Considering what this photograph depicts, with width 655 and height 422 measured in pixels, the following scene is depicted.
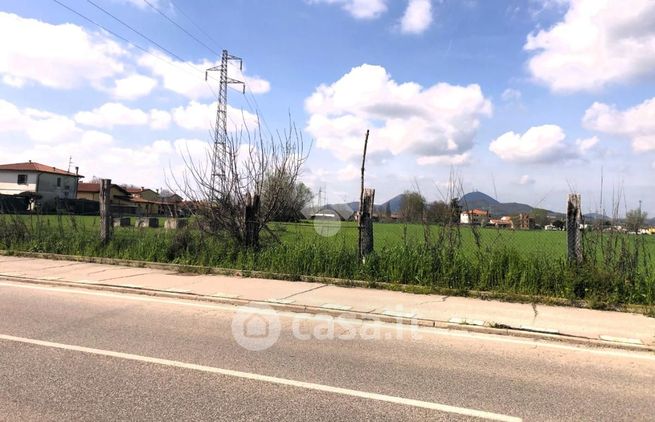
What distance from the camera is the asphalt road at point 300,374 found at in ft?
13.9

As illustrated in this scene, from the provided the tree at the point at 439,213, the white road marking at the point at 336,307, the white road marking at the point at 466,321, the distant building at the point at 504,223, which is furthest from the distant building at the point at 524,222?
the white road marking at the point at 336,307

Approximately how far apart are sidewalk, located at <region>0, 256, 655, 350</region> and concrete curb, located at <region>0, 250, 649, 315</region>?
0.25 m

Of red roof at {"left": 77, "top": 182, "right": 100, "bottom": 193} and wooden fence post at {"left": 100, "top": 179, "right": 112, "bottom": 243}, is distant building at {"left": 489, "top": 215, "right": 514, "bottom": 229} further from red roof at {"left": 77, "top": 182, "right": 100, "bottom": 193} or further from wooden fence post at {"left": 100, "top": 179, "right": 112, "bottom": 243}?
red roof at {"left": 77, "top": 182, "right": 100, "bottom": 193}

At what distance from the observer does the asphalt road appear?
4242mm

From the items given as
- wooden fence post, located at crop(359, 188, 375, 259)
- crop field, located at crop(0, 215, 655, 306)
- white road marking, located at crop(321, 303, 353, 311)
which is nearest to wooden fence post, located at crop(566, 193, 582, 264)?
crop field, located at crop(0, 215, 655, 306)

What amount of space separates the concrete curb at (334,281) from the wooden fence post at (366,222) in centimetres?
102

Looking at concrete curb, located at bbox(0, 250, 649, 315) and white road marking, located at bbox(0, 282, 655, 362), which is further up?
concrete curb, located at bbox(0, 250, 649, 315)

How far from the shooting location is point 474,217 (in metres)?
11.6

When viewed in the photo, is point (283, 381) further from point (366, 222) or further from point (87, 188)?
point (87, 188)

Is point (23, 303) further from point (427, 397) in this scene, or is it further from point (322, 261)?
point (427, 397)

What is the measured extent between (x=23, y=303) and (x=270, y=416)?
634cm

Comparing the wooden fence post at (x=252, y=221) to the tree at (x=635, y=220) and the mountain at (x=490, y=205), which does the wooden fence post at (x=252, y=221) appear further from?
the tree at (x=635, y=220)

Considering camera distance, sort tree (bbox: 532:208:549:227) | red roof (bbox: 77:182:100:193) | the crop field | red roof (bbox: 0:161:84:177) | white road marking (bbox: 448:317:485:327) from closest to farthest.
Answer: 1. white road marking (bbox: 448:317:485:327)
2. the crop field
3. tree (bbox: 532:208:549:227)
4. red roof (bbox: 0:161:84:177)
5. red roof (bbox: 77:182:100:193)

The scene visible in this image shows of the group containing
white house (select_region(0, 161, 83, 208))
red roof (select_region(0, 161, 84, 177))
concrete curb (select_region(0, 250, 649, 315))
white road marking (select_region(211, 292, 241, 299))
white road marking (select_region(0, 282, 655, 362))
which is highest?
red roof (select_region(0, 161, 84, 177))
